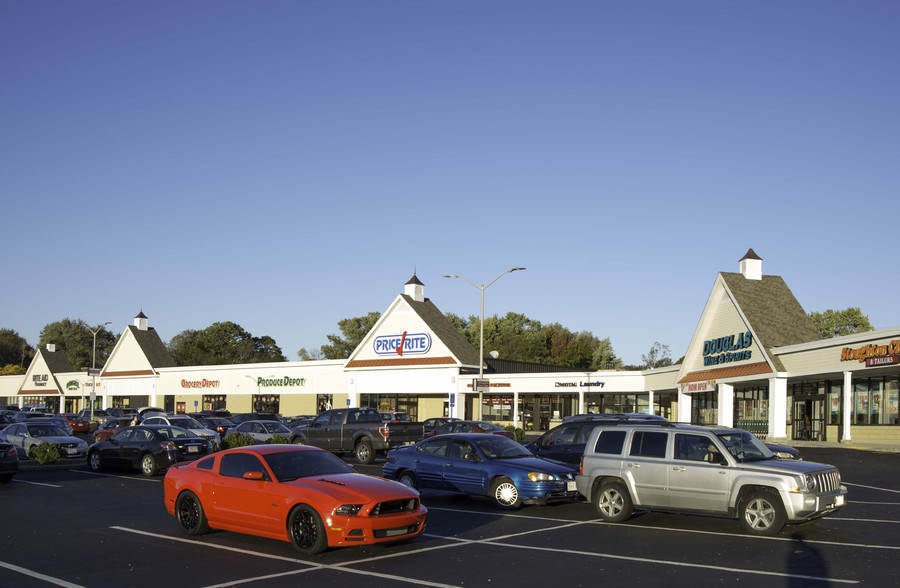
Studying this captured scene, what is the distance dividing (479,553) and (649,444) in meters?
4.37

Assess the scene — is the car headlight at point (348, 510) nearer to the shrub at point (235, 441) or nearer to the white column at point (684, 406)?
the shrub at point (235, 441)

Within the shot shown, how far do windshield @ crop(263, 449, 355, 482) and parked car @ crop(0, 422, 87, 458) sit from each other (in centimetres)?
1795

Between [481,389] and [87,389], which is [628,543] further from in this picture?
[87,389]

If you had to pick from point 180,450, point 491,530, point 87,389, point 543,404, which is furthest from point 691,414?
point 87,389

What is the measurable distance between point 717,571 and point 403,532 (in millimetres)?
4273

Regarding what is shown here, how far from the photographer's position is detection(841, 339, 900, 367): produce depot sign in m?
30.8

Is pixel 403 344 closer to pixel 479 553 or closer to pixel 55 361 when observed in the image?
pixel 479 553

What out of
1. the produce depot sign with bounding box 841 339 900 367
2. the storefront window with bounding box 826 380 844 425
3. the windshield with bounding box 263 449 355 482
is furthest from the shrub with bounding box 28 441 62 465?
the storefront window with bounding box 826 380 844 425

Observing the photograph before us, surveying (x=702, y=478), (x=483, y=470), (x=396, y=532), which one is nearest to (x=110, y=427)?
(x=483, y=470)

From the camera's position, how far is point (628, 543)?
12750 mm

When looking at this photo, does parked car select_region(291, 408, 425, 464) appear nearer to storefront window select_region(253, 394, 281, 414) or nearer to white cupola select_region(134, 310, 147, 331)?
storefront window select_region(253, 394, 281, 414)

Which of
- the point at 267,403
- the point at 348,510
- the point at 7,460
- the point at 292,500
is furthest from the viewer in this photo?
the point at 267,403

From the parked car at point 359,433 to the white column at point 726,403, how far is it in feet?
71.2

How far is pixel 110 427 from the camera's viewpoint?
38.3 metres
